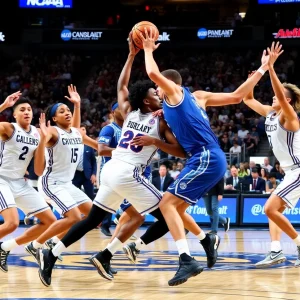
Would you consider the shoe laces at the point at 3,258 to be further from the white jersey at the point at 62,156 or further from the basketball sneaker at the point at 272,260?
the basketball sneaker at the point at 272,260

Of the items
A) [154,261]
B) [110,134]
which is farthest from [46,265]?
[110,134]

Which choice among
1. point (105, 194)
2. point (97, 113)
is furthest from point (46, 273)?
point (97, 113)

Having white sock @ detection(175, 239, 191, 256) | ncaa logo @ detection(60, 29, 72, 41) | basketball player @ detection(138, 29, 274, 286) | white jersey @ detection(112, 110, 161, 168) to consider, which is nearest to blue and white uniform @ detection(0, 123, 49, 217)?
white jersey @ detection(112, 110, 161, 168)

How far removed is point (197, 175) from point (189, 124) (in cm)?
47

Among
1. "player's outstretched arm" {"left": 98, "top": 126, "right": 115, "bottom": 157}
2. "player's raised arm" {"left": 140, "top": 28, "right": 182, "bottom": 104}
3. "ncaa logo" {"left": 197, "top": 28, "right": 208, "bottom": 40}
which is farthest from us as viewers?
"ncaa logo" {"left": 197, "top": 28, "right": 208, "bottom": 40}

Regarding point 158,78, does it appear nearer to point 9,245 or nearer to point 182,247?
point 182,247

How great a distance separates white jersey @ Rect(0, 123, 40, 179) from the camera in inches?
304

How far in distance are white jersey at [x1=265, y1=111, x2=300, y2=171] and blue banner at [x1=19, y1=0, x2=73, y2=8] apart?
20647 mm

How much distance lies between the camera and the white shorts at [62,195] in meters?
7.90

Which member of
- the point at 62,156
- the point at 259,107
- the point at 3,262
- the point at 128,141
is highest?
the point at 259,107

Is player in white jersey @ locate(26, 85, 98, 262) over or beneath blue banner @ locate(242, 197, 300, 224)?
over

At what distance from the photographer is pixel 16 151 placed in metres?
7.74

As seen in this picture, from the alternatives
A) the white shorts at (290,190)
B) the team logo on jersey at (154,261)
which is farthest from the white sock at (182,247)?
the white shorts at (290,190)

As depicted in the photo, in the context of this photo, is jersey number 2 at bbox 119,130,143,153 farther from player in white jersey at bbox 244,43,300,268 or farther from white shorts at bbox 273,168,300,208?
white shorts at bbox 273,168,300,208
